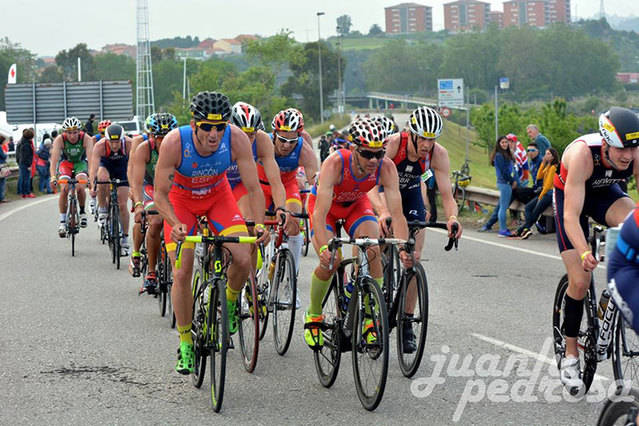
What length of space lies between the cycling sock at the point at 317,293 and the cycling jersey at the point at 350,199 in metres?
0.43

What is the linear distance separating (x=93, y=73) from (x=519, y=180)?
188 m

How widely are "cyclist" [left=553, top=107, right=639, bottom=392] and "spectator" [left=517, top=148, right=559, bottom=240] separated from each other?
921cm

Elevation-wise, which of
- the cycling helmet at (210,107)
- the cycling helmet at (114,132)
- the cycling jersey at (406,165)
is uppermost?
the cycling helmet at (114,132)

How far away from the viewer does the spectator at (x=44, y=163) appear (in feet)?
98.3

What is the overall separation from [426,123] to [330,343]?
75.9 inches

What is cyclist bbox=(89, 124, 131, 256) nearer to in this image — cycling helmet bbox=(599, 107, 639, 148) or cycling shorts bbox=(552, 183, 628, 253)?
cycling shorts bbox=(552, 183, 628, 253)

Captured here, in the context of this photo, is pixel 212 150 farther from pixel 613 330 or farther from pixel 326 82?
pixel 326 82

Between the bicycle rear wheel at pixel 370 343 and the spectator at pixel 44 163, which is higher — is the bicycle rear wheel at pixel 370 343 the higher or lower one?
the lower one

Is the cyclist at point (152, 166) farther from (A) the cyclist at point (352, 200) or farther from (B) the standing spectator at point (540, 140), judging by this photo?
(B) the standing spectator at point (540, 140)

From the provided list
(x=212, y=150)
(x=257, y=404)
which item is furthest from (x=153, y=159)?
(x=257, y=404)

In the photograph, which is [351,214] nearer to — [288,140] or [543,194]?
[288,140]

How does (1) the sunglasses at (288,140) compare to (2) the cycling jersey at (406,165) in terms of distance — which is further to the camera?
(1) the sunglasses at (288,140)

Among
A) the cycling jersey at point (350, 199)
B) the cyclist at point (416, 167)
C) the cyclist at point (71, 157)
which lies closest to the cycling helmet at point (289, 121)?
the cyclist at point (416, 167)

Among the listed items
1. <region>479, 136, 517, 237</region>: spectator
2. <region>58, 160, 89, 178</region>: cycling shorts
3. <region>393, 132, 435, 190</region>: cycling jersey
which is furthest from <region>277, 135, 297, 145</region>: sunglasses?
<region>479, 136, 517, 237</region>: spectator
